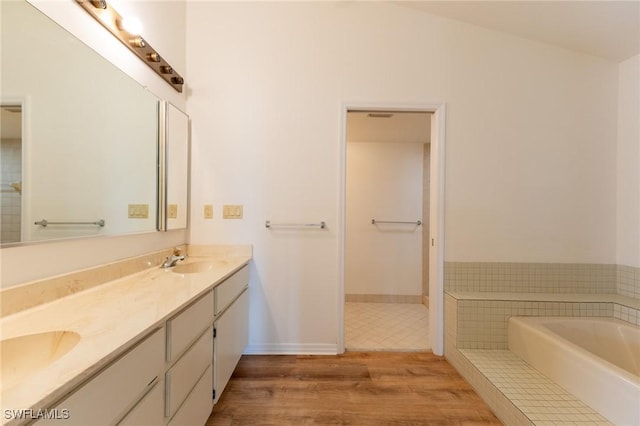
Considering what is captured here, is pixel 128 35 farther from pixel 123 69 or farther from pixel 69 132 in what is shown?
pixel 69 132

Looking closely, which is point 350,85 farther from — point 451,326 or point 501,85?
point 451,326

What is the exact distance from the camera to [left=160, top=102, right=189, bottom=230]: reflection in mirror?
1912 millimetres

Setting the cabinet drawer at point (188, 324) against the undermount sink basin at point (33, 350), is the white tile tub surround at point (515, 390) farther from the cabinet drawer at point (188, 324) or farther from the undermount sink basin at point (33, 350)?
the undermount sink basin at point (33, 350)

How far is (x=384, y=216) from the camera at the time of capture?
12.0 feet

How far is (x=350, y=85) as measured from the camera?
2.23 m

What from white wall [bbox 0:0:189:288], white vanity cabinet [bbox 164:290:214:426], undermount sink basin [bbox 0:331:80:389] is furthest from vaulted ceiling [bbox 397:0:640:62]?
undermount sink basin [bbox 0:331:80:389]

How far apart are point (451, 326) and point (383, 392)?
0.78 meters

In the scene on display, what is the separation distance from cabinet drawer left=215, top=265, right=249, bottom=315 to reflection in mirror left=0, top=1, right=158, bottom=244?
646mm

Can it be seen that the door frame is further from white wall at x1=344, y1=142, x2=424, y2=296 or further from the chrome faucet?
white wall at x1=344, y1=142, x2=424, y2=296

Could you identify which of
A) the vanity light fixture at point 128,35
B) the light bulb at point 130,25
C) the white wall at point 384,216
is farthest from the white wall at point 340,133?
the white wall at point 384,216

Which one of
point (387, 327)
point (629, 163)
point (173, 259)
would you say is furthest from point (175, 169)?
point (629, 163)

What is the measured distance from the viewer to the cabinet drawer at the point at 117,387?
0.65m

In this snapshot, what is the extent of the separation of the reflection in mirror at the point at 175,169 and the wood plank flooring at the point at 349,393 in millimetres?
1241

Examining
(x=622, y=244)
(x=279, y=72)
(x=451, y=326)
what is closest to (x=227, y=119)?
(x=279, y=72)
